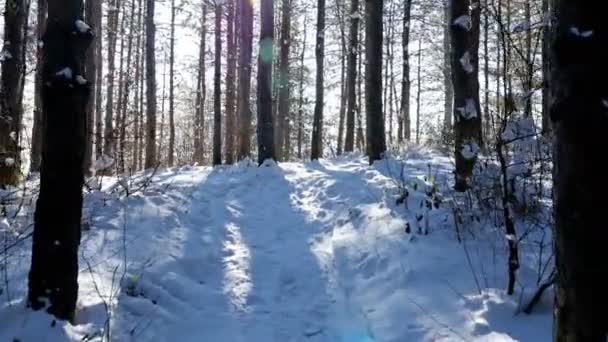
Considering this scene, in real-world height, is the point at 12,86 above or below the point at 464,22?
below

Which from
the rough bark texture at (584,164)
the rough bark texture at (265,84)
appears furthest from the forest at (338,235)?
the rough bark texture at (265,84)

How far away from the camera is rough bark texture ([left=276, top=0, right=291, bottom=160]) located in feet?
58.6

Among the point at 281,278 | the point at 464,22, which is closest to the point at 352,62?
the point at 464,22

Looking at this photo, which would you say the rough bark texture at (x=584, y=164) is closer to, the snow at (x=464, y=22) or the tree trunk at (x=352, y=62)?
the snow at (x=464, y=22)

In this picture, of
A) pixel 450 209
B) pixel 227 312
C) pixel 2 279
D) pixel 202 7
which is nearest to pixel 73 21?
pixel 2 279

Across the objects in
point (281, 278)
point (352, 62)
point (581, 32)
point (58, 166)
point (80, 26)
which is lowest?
point (281, 278)

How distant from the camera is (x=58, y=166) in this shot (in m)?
3.09

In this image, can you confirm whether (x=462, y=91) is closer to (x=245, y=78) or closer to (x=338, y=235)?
(x=338, y=235)

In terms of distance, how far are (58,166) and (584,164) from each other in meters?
2.94

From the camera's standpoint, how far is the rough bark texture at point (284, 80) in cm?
1788

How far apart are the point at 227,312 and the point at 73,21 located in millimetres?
2449

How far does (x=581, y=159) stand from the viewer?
72.2 inches

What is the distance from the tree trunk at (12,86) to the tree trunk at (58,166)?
4308 mm

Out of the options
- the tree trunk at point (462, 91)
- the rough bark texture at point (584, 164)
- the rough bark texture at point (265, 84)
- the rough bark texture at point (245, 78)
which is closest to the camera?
the rough bark texture at point (584, 164)
